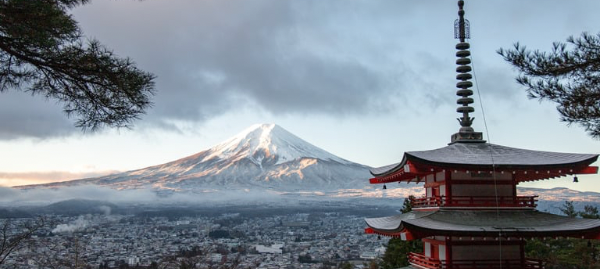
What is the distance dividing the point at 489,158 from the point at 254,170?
348ft

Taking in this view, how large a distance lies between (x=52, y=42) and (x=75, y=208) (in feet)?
369

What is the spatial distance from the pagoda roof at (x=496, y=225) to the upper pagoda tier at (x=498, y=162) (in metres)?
1.01

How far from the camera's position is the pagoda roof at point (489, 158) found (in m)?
12.3

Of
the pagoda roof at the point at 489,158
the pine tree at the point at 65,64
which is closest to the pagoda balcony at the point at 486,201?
the pagoda roof at the point at 489,158

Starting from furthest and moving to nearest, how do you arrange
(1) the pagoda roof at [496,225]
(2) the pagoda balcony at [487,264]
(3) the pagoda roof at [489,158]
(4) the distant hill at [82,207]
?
1. (4) the distant hill at [82,207]
2. (2) the pagoda balcony at [487,264]
3. (3) the pagoda roof at [489,158]
4. (1) the pagoda roof at [496,225]

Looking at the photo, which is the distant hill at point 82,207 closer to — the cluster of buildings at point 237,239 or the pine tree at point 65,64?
the cluster of buildings at point 237,239

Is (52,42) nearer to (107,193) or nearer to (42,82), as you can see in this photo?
(42,82)

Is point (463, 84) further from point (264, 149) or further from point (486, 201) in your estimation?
point (264, 149)

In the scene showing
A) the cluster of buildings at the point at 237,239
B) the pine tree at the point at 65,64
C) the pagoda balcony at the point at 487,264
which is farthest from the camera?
the cluster of buildings at the point at 237,239

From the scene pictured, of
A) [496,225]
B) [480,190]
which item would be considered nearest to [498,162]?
[480,190]

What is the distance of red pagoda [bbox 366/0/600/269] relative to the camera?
1180 centimetres

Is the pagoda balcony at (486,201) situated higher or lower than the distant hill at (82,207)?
higher

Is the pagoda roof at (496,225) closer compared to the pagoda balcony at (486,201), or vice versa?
the pagoda roof at (496,225)

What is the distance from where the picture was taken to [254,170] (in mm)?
117562
